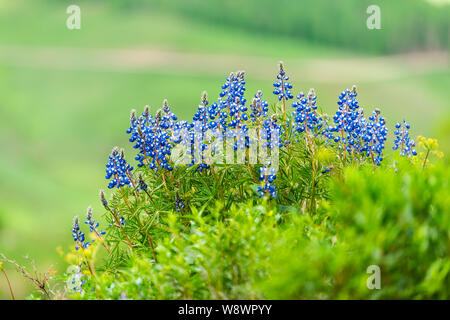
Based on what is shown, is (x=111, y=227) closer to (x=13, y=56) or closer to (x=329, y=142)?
(x=329, y=142)

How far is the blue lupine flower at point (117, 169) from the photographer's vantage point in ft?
16.0

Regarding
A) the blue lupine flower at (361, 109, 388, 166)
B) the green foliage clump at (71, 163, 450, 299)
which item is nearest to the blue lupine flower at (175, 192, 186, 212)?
the green foliage clump at (71, 163, 450, 299)

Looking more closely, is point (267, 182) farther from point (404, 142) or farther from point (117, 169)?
point (404, 142)

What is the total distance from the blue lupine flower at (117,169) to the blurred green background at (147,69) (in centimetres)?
1279

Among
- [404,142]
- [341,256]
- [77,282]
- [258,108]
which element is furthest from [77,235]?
[404,142]

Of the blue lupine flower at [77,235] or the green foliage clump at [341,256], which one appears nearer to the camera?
the green foliage clump at [341,256]

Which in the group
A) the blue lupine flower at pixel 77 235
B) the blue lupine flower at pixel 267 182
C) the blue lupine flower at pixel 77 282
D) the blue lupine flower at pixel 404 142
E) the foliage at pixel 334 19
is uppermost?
the foliage at pixel 334 19

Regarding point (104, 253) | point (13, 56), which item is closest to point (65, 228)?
point (104, 253)

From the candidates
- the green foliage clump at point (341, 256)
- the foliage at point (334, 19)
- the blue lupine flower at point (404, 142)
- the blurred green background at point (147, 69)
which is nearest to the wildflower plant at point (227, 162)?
the blue lupine flower at point (404, 142)

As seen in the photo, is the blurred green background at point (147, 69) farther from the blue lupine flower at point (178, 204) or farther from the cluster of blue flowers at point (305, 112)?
the cluster of blue flowers at point (305, 112)

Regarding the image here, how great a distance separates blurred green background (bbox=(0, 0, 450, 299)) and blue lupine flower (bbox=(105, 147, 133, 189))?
12793mm

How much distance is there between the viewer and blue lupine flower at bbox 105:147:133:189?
4.87 meters

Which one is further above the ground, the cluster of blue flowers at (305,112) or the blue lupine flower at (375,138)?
the cluster of blue flowers at (305,112)
